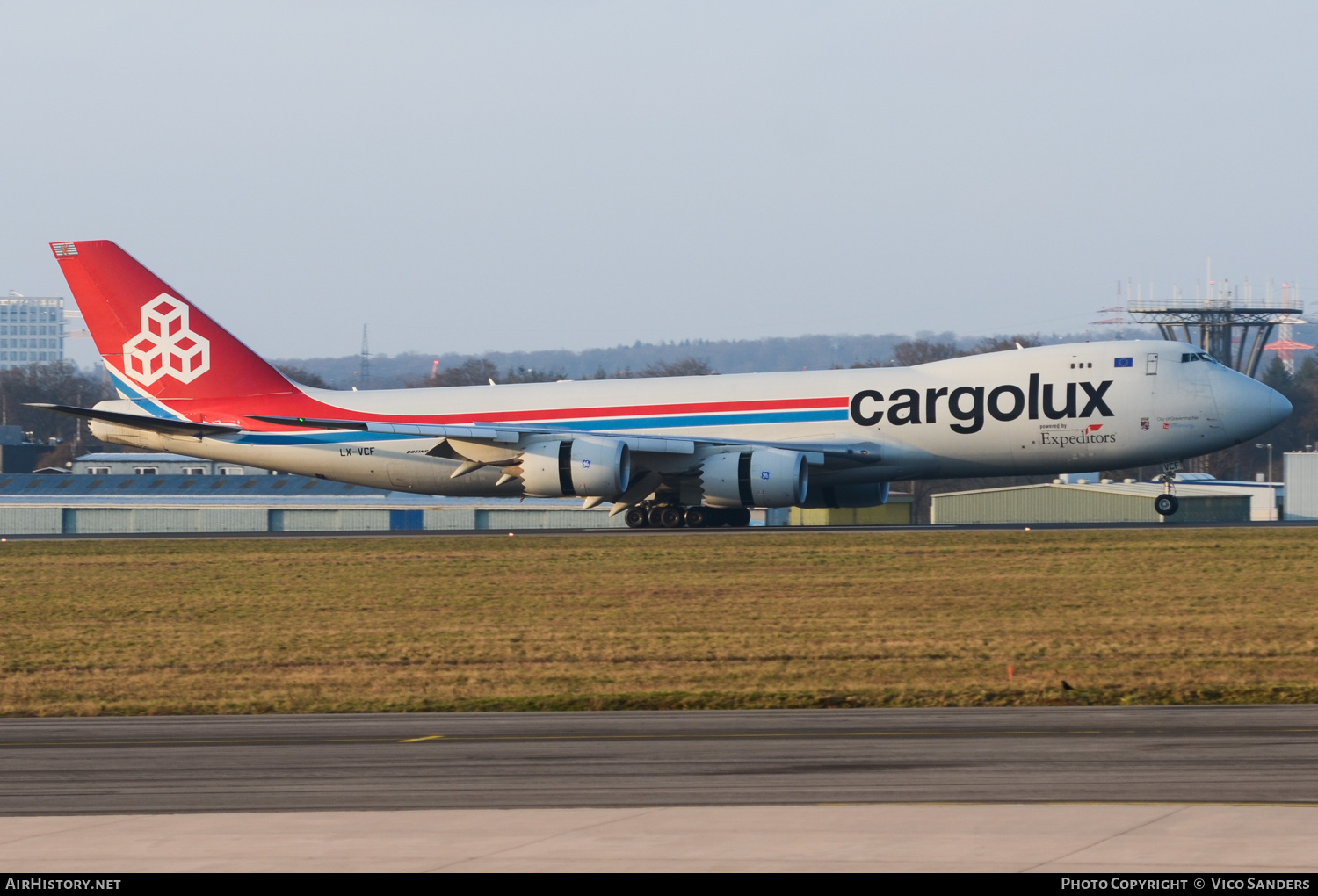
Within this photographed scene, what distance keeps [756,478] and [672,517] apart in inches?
195

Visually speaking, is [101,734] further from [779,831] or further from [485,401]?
[485,401]

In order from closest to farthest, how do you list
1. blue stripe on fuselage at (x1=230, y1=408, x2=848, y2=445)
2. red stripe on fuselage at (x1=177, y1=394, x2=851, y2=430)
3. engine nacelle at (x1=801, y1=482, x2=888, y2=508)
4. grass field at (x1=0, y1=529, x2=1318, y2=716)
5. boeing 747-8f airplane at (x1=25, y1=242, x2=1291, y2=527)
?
grass field at (x1=0, y1=529, x2=1318, y2=716) < boeing 747-8f airplane at (x1=25, y1=242, x2=1291, y2=527) < blue stripe on fuselage at (x1=230, y1=408, x2=848, y2=445) < red stripe on fuselage at (x1=177, y1=394, x2=851, y2=430) < engine nacelle at (x1=801, y1=482, x2=888, y2=508)

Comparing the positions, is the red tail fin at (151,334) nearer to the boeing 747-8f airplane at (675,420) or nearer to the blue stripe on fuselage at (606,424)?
the boeing 747-8f airplane at (675,420)

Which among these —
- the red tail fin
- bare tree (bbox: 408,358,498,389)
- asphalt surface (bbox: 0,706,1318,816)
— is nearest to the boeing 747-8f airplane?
the red tail fin

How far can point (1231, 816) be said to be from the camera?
9.44 metres

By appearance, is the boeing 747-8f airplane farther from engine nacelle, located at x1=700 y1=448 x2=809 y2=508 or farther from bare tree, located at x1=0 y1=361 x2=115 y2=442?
bare tree, located at x1=0 y1=361 x2=115 y2=442

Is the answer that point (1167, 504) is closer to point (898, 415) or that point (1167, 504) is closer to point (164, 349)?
point (898, 415)

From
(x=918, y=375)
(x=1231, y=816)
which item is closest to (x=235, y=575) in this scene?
(x=918, y=375)

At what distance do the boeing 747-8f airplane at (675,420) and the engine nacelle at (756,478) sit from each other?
0.19ft

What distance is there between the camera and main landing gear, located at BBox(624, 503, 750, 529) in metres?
45.4

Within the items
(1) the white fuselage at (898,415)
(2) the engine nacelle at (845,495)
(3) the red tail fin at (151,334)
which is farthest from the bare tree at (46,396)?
(2) the engine nacelle at (845,495)

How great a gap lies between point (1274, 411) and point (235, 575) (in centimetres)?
2734

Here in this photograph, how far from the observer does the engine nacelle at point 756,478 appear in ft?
134

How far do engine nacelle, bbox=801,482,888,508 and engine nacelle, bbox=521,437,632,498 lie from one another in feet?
18.4
